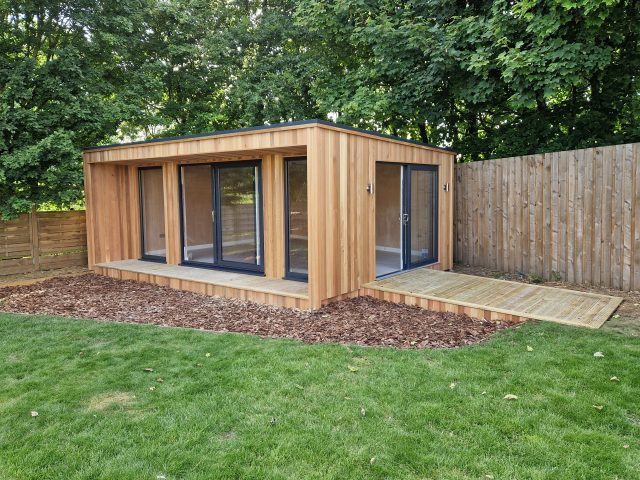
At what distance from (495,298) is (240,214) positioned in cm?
387

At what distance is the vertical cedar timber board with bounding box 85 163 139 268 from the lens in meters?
8.50

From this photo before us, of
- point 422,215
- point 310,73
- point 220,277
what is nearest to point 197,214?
point 220,277

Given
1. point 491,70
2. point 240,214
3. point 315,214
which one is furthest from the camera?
point 491,70

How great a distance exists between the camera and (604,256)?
634 cm

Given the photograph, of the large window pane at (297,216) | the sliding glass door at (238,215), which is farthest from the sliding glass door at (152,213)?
the large window pane at (297,216)

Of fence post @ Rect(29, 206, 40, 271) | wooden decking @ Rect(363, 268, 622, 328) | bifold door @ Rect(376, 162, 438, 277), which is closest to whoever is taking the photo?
wooden decking @ Rect(363, 268, 622, 328)

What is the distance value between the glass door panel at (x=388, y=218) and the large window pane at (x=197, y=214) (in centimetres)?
274

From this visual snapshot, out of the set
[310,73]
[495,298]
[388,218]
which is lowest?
[495,298]

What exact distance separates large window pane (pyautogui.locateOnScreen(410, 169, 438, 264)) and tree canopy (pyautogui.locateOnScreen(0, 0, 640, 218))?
2.10 meters

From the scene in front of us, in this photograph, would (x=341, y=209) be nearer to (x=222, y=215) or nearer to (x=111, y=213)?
(x=222, y=215)

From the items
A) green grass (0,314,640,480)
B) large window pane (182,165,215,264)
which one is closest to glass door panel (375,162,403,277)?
large window pane (182,165,215,264)

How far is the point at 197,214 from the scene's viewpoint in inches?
310

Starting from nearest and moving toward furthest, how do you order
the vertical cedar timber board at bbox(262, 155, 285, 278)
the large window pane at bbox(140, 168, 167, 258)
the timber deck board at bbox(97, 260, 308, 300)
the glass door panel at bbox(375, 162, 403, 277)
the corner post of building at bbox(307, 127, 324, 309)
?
the corner post of building at bbox(307, 127, 324, 309)
the timber deck board at bbox(97, 260, 308, 300)
the vertical cedar timber board at bbox(262, 155, 285, 278)
the glass door panel at bbox(375, 162, 403, 277)
the large window pane at bbox(140, 168, 167, 258)

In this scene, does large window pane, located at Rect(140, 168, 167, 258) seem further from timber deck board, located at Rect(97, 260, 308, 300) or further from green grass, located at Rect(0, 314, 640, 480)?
green grass, located at Rect(0, 314, 640, 480)
